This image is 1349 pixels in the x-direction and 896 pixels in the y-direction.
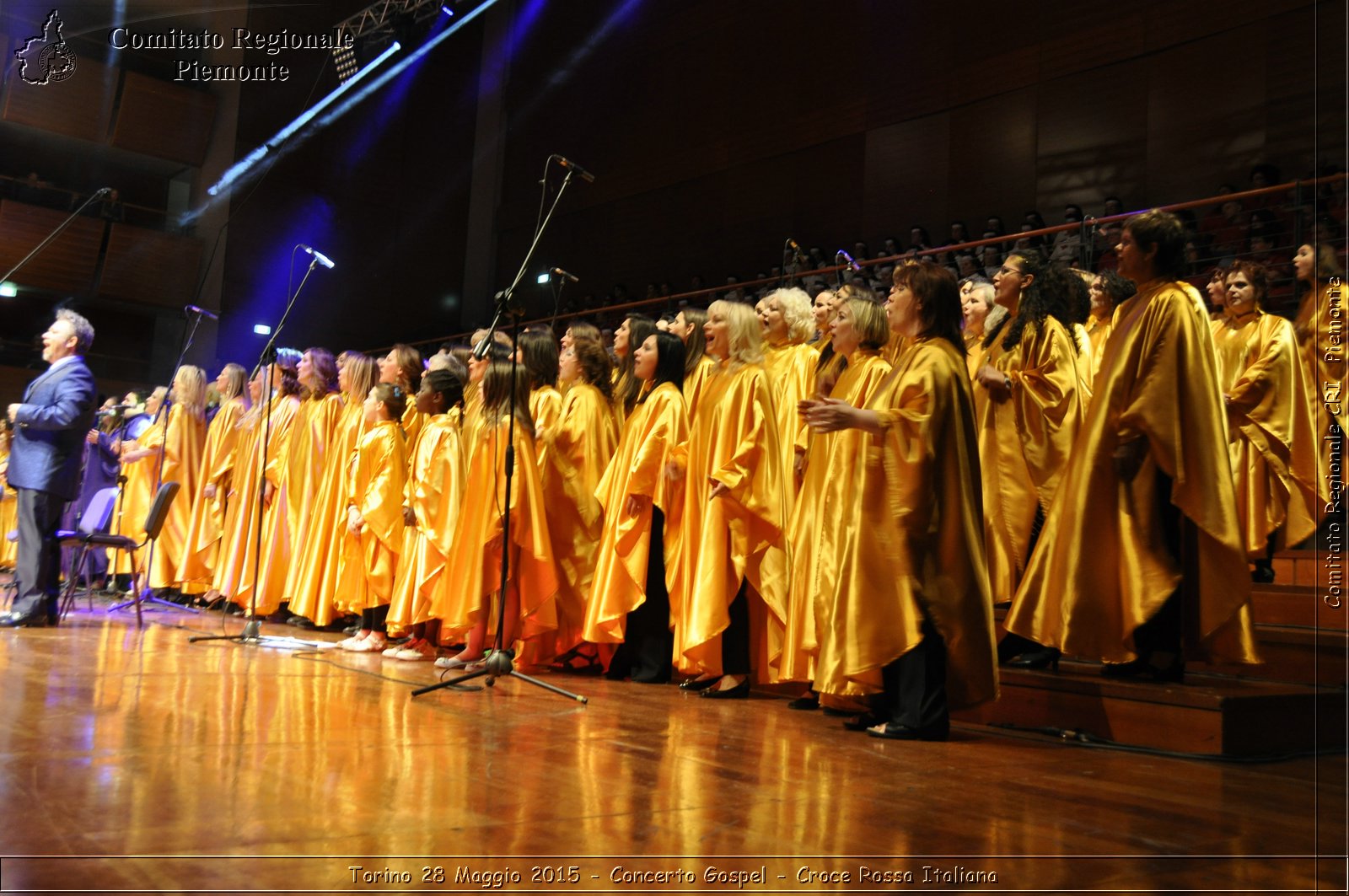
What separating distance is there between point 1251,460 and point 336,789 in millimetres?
5516

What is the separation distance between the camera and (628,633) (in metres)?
5.98

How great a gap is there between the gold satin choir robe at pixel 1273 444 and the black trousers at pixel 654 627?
3.26 metres

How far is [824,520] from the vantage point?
4.46 metres

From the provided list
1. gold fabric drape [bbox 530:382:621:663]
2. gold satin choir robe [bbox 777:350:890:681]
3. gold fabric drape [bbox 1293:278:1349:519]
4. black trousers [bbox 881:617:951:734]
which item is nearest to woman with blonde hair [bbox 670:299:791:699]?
gold satin choir robe [bbox 777:350:890:681]

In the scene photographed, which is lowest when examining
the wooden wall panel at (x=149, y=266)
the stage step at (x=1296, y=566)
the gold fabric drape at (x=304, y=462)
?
the stage step at (x=1296, y=566)

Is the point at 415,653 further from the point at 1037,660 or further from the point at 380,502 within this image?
the point at 1037,660

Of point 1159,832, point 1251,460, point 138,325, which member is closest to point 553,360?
point 1251,460

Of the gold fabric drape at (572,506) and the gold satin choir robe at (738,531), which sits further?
the gold fabric drape at (572,506)

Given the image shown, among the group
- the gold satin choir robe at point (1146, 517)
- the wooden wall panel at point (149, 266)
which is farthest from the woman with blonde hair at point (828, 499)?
the wooden wall panel at point (149, 266)

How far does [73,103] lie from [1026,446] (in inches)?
568

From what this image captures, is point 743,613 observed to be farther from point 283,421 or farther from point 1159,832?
point 283,421

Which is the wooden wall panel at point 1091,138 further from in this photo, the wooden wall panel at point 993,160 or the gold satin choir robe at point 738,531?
the gold satin choir robe at point 738,531

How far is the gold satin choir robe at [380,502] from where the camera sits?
684 centimetres

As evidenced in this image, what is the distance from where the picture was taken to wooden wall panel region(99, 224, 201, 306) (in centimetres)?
1512
